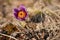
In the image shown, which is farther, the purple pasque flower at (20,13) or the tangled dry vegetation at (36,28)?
the purple pasque flower at (20,13)

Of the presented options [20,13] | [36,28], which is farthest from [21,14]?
[36,28]

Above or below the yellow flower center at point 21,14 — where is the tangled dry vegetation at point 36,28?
below

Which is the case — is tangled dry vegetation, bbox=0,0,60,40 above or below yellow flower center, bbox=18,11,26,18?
below

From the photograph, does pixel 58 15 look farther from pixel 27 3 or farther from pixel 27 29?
pixel 27 3

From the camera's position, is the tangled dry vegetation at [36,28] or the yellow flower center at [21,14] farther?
the yellow flower center at [21,14]

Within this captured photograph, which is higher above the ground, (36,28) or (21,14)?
(21,14)

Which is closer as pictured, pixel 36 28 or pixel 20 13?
pixel 36 28

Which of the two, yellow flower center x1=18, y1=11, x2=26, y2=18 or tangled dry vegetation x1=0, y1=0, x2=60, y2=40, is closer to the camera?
tangled dry vegetation x1=0, y1=0, x2=60, y2=40

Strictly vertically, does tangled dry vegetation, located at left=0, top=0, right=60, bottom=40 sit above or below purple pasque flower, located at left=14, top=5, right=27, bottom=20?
below

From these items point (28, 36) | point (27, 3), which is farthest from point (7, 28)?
point (27, 3)

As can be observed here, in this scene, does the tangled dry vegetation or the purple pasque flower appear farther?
the purple pasque flower

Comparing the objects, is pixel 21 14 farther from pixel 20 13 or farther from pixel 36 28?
pixel 36 28

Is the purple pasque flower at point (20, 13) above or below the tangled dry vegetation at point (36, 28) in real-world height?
above
